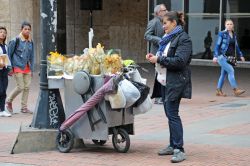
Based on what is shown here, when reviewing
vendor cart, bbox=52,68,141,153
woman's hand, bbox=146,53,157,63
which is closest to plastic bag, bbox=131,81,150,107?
vendor cart, bbox=52,68,141,153

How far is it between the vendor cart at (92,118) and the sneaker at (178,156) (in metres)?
0.81

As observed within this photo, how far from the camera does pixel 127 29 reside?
25672 mm

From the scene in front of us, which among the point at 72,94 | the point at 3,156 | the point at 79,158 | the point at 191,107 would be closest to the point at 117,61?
the point at 72,94

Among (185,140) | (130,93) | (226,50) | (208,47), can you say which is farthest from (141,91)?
(208,47)

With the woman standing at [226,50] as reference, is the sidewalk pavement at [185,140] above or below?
below

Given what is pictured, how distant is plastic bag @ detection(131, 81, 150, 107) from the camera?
8273mm

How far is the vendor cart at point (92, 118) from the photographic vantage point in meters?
8.14

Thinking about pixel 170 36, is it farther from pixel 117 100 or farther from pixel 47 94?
pixel 47 94

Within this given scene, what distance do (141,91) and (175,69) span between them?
29.5 inches

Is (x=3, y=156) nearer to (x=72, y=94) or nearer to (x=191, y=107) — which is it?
(x=72, y=94)

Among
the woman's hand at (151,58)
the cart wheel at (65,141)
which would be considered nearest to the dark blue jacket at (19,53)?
the cart wheel at (65,141)

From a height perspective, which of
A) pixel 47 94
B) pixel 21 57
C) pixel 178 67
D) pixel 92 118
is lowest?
pixel 92 118

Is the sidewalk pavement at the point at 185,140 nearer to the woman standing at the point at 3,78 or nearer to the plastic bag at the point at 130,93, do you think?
the woman standing at the point at 3,78

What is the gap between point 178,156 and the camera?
7699 millimetres
